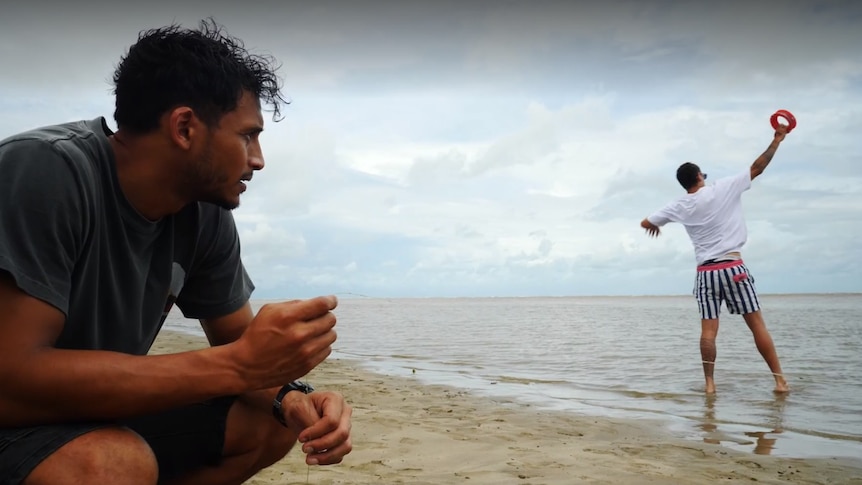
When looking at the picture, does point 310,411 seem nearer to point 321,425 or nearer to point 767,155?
point 321,425

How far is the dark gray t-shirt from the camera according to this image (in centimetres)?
163

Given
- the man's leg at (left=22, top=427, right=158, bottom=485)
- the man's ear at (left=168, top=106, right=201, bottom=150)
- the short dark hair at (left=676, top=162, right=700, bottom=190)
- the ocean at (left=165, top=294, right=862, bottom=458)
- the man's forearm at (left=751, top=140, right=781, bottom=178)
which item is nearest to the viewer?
the man's leg at (left=22, top=427, right=158, bottom=485)

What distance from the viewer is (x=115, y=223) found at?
1.92 meters

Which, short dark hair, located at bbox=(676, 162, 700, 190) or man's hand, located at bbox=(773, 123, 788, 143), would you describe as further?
short dark hair, located at bbox=(676, 162, 700, 190)

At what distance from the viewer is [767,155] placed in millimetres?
6461

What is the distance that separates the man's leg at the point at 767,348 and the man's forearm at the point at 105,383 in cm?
578

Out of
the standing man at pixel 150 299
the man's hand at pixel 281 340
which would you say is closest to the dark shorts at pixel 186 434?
the standing man at pixel 150 299

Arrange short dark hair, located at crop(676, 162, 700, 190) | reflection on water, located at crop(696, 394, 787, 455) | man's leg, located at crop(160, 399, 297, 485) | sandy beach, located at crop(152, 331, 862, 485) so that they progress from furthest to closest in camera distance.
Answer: short dark hair, located at crop(676, 162, 700, 190)
reflection on water, located at crop(696, 394, 787, 455)
sandy beach, located at crop(152, 331, 862, 485)
man's leg, located at crop(160, 399, 297, 485)

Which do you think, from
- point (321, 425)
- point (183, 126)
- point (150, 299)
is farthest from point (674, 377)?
point (183, 126)

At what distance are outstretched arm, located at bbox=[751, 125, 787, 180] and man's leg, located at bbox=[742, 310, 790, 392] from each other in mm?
1362

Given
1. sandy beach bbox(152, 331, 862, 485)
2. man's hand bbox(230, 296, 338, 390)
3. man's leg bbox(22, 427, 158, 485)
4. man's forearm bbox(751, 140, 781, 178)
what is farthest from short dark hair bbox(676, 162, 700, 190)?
man's leg bbox(22, 427, 158, 485)

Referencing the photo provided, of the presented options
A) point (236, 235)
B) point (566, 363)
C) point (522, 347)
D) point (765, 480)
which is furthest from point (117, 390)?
point (522, 347)

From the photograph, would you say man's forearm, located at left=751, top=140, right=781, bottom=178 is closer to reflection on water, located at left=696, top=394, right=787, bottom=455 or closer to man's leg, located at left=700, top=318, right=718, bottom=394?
man's leg, located at left=700, top=318, right=718, bottom=394

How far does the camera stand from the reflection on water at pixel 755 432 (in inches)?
170
